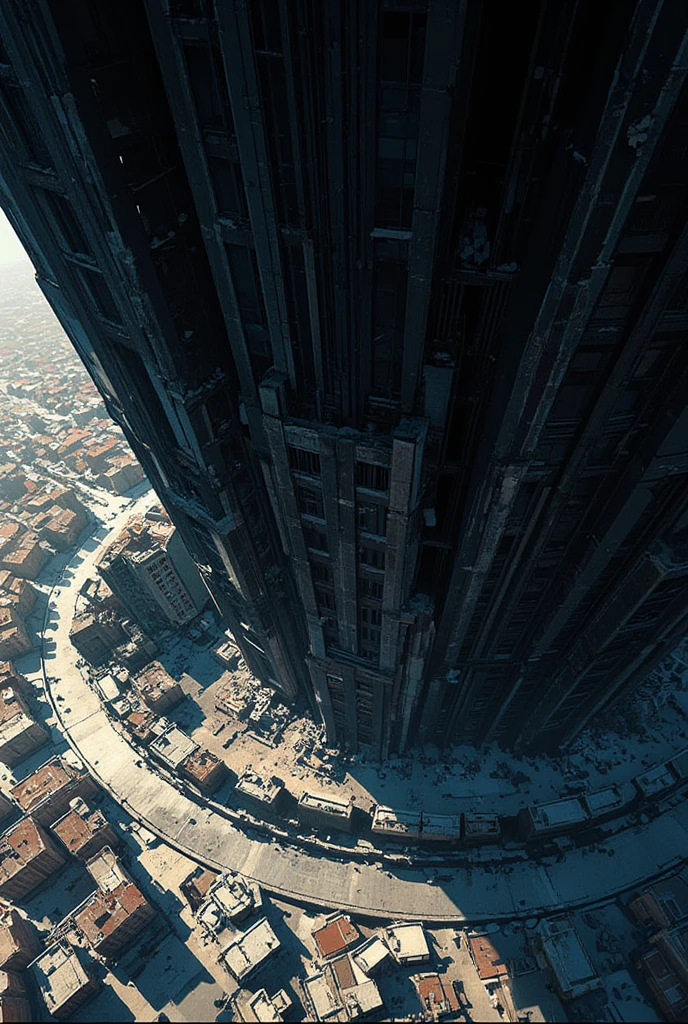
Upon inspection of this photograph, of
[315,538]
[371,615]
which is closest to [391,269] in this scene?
[315,538]

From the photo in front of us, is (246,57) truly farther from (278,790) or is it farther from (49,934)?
(49,934)

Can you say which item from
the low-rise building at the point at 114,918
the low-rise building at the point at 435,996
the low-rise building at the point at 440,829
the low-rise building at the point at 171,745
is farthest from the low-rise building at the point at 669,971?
the low-rise building at the point at 171,745

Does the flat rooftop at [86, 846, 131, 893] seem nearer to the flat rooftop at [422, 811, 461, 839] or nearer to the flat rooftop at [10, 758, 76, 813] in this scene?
the flat rooftop at [10, 758, 76, 813]

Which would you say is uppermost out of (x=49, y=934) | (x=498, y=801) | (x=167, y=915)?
(x=498, y=801)

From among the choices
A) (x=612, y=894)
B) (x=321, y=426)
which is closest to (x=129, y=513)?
(x=321, y=426)

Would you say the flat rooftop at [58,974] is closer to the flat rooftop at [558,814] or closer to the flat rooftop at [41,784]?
the flat rooftop at [41,784]

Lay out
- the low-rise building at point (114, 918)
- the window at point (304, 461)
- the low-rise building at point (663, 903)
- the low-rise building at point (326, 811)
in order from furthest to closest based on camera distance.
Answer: the low-rise building at point (326, 811) < the low-rise building at point (114, 918) < the low-rise building at point (663, 903) < the window at point (304, 461)
